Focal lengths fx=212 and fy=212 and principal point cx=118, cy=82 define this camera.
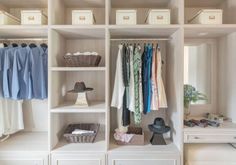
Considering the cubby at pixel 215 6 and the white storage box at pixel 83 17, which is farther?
the cubby at pixel 215 6

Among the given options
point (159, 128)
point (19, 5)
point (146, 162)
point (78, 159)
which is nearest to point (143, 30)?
point (159, 128)

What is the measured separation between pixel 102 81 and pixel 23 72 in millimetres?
881

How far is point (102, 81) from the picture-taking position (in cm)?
258

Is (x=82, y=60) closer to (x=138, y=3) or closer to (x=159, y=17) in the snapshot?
(x=159, y=17)

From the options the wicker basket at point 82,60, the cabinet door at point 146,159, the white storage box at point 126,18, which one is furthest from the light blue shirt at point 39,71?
the cabinet door at point 146,159

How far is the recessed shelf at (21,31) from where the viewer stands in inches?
78.0

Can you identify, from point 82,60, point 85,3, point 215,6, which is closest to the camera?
point 82,60

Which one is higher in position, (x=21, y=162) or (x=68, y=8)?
(x=68, y=8)

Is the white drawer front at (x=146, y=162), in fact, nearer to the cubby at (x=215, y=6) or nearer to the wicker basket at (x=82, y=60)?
the wicker basket at (x=82, y=60)

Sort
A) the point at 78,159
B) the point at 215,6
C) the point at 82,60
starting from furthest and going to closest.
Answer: the point at 215,6 → the point at 82,60 → the point at 78,159

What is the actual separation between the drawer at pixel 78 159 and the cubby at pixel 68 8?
1264 millimetres

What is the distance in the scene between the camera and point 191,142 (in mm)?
2025

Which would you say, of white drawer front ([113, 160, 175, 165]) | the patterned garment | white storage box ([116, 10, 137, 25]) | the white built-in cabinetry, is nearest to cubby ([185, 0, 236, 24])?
the white built-in cabinetry

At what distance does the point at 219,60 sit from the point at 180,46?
2.65ft
